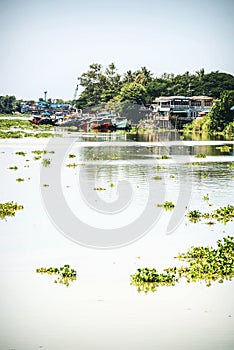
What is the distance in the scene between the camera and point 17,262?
12.5 metres

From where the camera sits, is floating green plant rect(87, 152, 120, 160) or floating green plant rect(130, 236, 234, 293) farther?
floating green plant rect(87, 152, 120, 160)

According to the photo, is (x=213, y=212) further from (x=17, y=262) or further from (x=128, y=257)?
(x=17, y=262)

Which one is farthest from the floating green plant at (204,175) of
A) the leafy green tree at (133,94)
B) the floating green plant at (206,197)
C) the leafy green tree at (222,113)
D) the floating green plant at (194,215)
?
the leafy green tree at (133,94)

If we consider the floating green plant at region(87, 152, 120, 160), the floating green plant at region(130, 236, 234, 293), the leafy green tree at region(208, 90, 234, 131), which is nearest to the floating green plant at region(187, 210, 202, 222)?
the floating green plant at region(130, 236, 234, 293)

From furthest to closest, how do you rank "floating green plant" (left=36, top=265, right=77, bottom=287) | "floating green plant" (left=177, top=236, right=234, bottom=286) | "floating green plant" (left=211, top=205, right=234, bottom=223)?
"floating green plant" (left=211, top=205, right=234, bottom=223)
"floating green plant" (left=177, top=236, right=234, bottom=286)
"floating green plant" (left=36, top=265, right=77, bottom=287)

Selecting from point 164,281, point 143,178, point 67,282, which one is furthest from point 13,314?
point 143,178

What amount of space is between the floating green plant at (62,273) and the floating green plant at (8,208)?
17.7ft

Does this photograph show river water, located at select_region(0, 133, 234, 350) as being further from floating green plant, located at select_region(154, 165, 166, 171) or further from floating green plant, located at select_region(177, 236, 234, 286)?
floating green plant, located at select_region(154, 165, 166, 171)

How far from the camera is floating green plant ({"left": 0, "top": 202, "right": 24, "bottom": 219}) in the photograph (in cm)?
1725

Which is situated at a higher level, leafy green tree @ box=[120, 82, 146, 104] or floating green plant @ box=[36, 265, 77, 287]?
leafy green tree @ box=[120, 82, 146, 104]

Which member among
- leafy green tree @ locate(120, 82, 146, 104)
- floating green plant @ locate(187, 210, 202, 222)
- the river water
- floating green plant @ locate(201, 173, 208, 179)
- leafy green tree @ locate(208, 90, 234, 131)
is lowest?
the river water

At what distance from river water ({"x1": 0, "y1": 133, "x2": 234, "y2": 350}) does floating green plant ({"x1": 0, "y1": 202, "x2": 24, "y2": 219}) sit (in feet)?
0.76

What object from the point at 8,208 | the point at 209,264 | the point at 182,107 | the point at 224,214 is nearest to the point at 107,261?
the point at 209,264

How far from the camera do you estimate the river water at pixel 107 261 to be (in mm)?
9008
